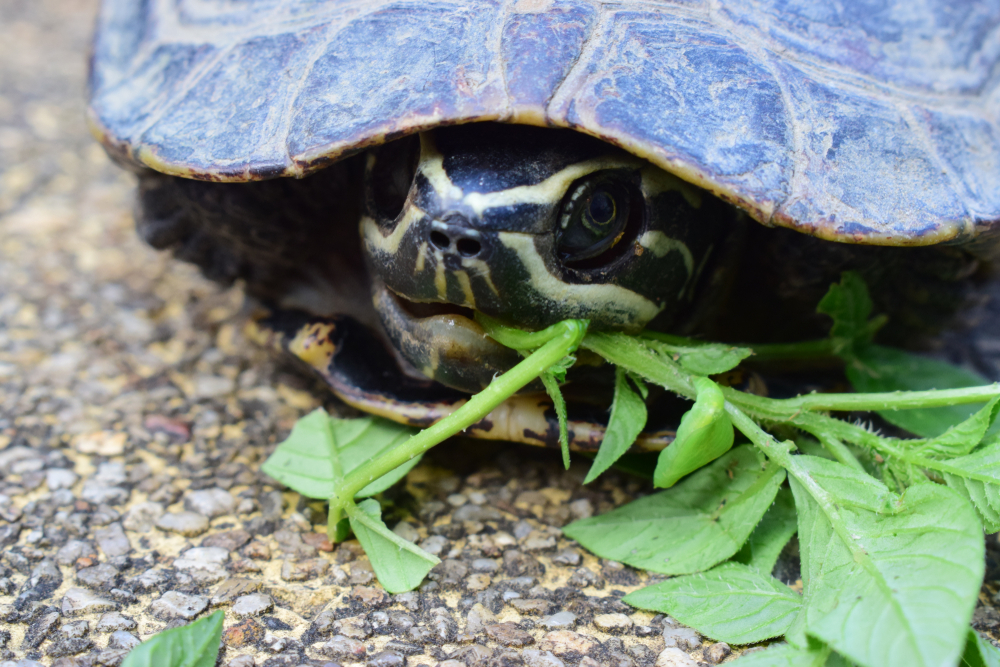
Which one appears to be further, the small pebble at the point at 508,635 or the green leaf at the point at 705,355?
the green leaf at the point at 705,355

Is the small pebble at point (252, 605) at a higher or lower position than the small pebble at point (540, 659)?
lower

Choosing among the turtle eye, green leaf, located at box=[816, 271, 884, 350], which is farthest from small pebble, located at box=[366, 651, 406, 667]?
green leaf, located at box=[816, 271, 884, 350]

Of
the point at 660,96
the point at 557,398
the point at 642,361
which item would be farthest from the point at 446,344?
the point at 660,96

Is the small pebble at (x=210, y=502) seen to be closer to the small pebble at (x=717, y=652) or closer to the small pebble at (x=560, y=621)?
the small pebble at (x=560, y=621)

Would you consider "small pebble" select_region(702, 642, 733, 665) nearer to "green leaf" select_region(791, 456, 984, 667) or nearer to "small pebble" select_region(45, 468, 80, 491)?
"green leaf" select_region(791, 456, 984, 667)

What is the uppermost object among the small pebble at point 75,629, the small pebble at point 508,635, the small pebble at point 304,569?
the small pebble at point 508,635

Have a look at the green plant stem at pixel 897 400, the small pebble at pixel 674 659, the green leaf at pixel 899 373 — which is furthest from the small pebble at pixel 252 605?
the green leaf at pixel 899 373
